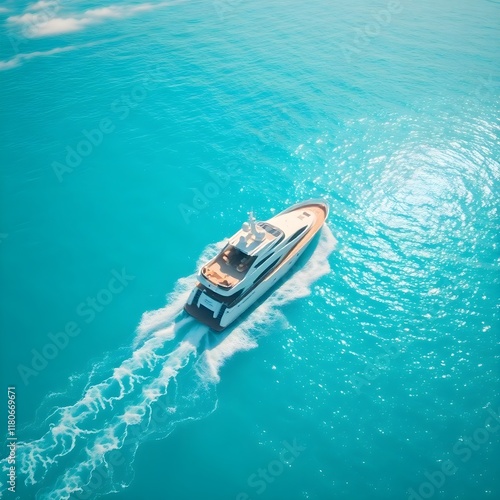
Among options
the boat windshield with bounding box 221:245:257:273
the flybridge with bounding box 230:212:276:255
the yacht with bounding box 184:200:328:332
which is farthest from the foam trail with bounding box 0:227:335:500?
the flybridge with bounding box 230:212:276:255

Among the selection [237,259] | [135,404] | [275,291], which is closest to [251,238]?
[237,259]

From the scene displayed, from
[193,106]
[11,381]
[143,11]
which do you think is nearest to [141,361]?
[11,381]

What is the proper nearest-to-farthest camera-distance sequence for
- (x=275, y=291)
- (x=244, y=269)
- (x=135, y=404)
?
1. (x=135, y=404)
2. (x=244, y=269)
3. (x=275, y=291)

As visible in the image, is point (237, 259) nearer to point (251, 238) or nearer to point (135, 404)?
point (251, 238)

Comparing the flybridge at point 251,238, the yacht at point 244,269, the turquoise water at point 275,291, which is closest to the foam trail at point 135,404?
the turquoise water at point 275,291

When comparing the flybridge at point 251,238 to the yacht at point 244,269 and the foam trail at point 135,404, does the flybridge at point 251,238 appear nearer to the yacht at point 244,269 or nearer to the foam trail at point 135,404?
the yacht at point 244,269

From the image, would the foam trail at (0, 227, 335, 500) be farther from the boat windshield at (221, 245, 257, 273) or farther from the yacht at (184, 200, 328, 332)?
the boat windshield at (221, 245, 257, 273)
